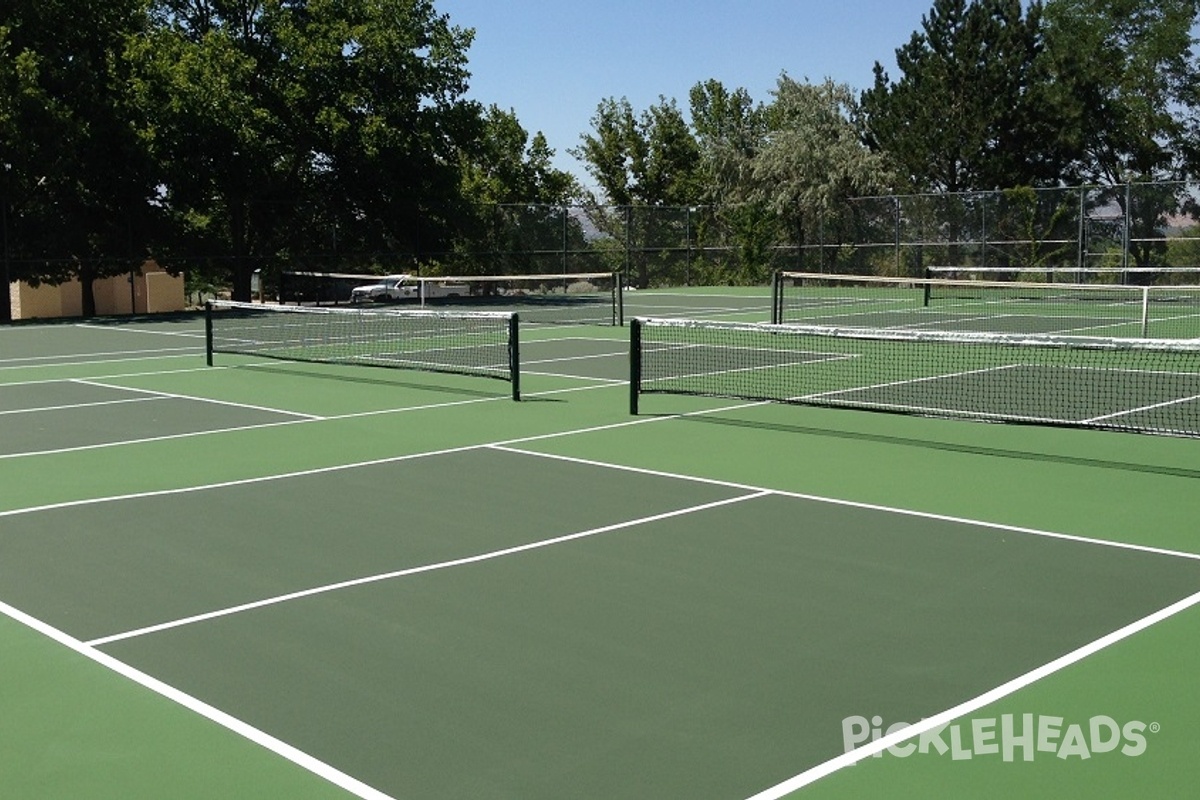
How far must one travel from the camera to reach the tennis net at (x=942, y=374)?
12.3 m

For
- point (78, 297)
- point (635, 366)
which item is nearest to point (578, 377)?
point (635, 366)

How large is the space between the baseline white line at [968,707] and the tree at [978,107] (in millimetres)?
53250

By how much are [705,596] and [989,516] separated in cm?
274

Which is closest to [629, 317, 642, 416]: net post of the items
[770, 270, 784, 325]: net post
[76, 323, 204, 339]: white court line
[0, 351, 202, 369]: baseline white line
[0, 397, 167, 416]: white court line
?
[0, 397, 167, 416]: white court line

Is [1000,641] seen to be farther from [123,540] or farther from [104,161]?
[104,161]

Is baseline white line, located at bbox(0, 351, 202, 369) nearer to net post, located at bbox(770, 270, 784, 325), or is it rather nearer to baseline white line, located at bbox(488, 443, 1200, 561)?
net post, located at bbox(770, 270, 784, 325)

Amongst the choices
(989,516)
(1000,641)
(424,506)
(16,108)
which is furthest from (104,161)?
(1000,641)

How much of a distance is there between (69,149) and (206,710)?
28871 millimetres

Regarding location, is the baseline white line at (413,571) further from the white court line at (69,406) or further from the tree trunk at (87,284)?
the tree trunk at (87,284)

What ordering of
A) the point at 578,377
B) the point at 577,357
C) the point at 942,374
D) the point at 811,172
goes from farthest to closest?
the point at 811,172
the point at 577,357
the point at 578,377
the point at 942,374

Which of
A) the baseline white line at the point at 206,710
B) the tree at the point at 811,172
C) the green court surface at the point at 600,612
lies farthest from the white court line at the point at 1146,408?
the tree at the point at 811,172

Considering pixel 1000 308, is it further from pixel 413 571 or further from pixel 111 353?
pixel 413 571

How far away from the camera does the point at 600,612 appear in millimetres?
6785

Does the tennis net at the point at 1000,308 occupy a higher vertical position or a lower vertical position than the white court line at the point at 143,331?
higher
